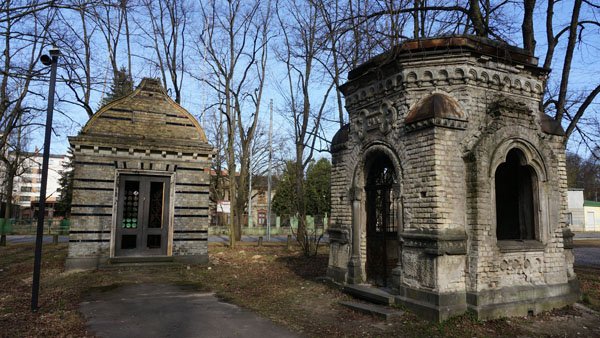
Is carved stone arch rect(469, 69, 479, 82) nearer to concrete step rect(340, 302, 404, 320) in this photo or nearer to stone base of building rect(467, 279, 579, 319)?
stone base of building rect(467, 279, 579, 319)

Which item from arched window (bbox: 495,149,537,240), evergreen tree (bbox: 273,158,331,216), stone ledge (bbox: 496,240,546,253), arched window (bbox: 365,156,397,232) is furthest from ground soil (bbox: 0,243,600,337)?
evergreen tree (bbox: 273,158,331,216)

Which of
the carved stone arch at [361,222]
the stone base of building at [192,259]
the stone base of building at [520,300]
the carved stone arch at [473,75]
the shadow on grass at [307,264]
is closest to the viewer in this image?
the stone base of building at [520,300]

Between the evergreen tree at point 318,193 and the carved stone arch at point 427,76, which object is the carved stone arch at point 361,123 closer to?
the carved stone arch at point 427,76

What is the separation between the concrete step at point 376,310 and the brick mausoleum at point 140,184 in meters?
8.00

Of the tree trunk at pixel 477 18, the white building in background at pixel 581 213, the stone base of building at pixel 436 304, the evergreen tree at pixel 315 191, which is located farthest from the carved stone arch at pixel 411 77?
the white building in background at pixel 581 213

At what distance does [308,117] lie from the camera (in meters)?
23.2

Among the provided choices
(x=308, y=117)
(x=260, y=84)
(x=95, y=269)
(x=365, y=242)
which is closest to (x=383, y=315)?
(x=365, y=242)

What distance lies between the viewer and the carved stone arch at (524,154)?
8.32 meters

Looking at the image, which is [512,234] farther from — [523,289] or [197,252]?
[197,252]

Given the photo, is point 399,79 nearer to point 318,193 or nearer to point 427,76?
point 427,76

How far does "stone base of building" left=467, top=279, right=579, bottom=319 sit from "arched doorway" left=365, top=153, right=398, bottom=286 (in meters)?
2.61

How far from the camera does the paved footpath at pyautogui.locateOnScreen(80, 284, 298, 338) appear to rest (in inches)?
272

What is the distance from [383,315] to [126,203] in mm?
10556

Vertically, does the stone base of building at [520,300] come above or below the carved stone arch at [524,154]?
below
